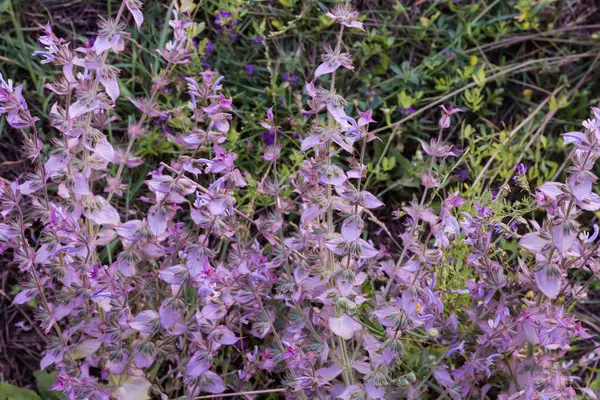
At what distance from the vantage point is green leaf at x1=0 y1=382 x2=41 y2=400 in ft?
6.78

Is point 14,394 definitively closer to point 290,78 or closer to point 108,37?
point 108,37

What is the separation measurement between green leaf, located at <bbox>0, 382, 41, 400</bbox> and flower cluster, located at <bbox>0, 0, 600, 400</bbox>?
0.98 feet

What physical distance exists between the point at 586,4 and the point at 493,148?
81 cm

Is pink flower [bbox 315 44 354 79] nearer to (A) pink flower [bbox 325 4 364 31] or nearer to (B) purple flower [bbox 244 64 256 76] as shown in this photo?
(A) pink flower [bbox 325 4 364 31]

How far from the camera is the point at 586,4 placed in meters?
2.80

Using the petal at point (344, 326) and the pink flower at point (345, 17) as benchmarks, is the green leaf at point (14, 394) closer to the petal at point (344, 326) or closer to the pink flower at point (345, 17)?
the petal at point (344, 326)

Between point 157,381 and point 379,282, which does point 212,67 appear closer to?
point 379,282

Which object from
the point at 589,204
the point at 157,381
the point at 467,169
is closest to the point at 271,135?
the point at 467,169

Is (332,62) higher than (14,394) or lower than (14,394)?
higher

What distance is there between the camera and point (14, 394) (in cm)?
207

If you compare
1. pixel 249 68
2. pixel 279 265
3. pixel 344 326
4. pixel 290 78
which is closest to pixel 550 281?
pixel 344 326

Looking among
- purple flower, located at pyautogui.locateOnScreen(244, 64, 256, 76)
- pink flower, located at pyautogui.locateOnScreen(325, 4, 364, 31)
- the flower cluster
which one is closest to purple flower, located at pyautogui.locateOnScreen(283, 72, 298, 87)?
purple flower, located at pyautogui.locateOnScreen(244, 64, 256, 76)

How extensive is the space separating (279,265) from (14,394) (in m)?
0.90

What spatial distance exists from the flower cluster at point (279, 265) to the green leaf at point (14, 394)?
0.30 m
